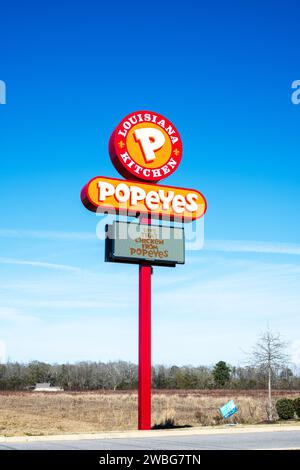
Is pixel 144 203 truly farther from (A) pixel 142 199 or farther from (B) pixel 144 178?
(B) pixel 144 178

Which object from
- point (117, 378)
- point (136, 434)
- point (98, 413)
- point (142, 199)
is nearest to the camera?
point (136, 434)

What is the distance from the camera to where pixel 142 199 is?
74.2ft

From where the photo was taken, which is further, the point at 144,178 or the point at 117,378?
the point at 117,378

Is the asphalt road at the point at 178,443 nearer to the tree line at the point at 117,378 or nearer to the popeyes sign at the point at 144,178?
the popeyes sign at the point at 144,178

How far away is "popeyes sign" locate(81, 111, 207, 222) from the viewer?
22042 mm

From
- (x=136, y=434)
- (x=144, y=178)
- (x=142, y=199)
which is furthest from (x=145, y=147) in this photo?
(x=136, y=434)

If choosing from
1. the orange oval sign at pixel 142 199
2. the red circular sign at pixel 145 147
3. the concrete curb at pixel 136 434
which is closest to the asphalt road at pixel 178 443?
the concrete curb at pixel 136 434

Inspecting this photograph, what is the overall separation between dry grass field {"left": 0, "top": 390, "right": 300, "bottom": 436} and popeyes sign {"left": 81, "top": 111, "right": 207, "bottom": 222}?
29.4 feet

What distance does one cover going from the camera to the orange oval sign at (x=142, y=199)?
2180 centimetres

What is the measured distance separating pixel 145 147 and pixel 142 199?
2.14 meters

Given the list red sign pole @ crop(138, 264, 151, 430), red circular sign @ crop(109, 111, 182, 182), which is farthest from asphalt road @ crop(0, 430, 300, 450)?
red circular sign @ crop(109, 111, 182, 182)

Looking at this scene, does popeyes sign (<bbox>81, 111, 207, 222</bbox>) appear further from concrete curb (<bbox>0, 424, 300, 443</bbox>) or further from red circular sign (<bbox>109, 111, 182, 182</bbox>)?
concrete curb (<bbox>0, 424, 300, 443</bbox>)
